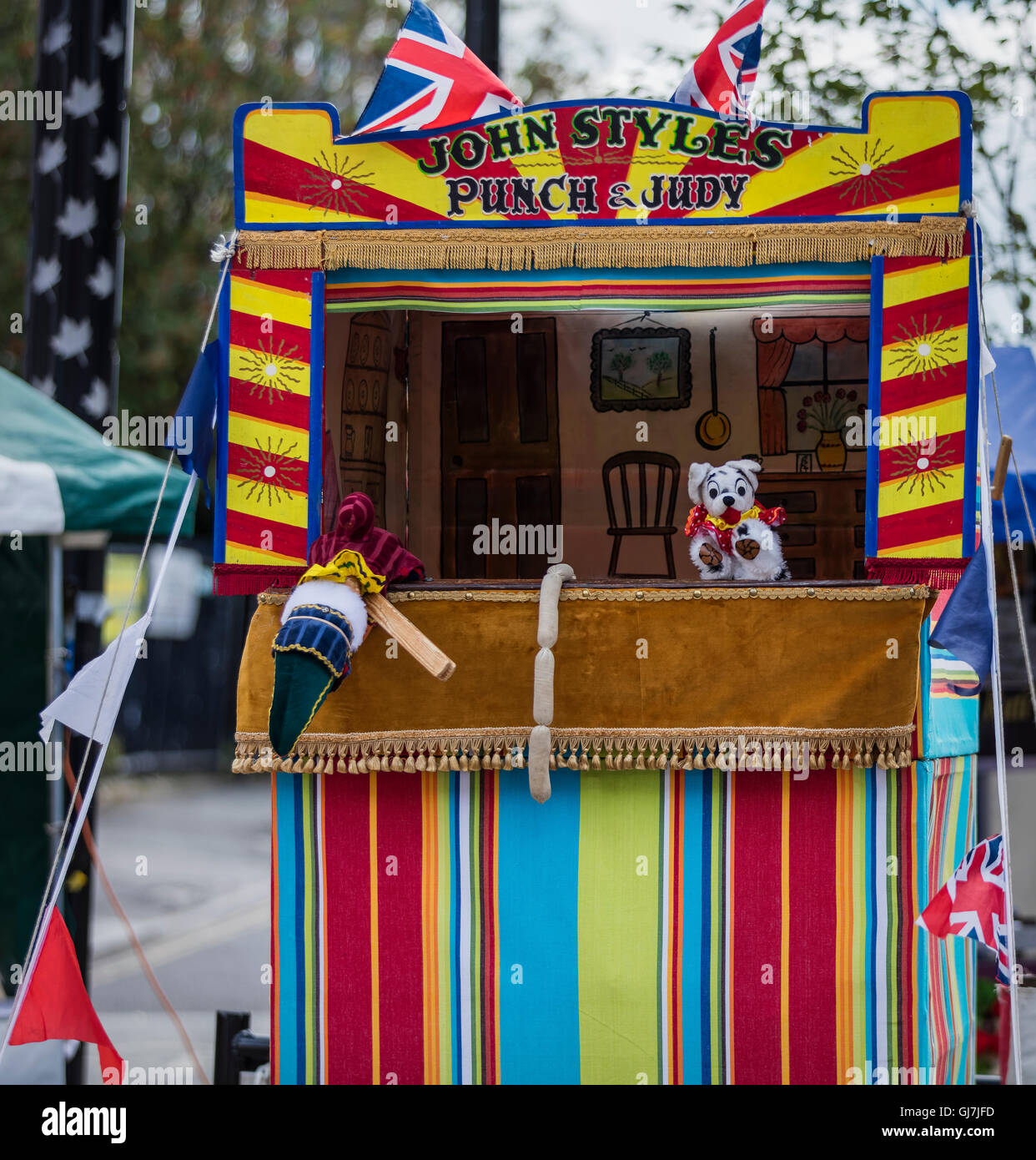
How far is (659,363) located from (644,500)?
70 cm

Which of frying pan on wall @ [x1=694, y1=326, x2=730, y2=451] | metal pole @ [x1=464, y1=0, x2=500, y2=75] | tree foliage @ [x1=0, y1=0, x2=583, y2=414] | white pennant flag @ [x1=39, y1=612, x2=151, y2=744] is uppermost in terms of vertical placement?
tree foliage @ [x1=0, y1=0, x2=583, y2=414]

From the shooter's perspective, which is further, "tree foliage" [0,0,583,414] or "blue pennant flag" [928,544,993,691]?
"tree foliage" [0,0,583,414]

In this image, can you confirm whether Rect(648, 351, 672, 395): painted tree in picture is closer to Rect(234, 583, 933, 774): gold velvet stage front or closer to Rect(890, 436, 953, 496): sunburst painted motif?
Rect(890, 436, 953, 496): sunburst painted motif

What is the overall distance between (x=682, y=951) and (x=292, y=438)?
2223mm

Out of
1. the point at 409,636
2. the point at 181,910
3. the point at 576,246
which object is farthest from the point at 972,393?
the point at 181,910

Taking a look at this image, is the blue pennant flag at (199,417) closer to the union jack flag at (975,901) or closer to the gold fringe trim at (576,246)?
the gold fringe trim at (576,246)

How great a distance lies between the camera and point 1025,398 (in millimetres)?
8414

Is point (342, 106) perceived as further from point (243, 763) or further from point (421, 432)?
point (243, 763)

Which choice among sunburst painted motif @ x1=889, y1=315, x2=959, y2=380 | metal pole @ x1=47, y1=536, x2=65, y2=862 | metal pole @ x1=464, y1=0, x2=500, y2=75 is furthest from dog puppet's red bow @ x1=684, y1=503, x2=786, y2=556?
metal pole @ x1=47, y1=536, x2=65, y2=862

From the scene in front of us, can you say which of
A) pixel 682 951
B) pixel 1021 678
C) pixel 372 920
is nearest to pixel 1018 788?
pixel 1021 678

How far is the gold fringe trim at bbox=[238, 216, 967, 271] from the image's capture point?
14.3 ft

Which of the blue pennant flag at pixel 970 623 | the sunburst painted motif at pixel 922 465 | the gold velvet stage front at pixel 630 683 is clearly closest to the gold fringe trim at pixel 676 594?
the gold velvet stage front at pixel 630 683

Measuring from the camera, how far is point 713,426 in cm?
659

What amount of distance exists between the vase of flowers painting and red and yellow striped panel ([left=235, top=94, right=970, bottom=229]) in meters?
2.17
